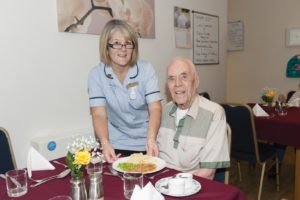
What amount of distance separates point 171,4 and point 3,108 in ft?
6.98

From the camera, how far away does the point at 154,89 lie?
75.6 inches

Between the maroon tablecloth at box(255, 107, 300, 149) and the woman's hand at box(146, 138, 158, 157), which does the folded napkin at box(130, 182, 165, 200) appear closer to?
the woman's hand at box(146, 138, 158, 157)

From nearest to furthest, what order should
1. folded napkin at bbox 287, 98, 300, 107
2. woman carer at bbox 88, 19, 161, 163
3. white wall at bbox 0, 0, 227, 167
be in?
1. woman carer at bbox 88, 19, 161, 163
2. white wall at bbox 0, 0, 227, 167
3. folded napkin at bbox 287, 98, 300, 107

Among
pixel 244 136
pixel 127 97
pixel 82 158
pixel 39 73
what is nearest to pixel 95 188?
pixel 82 158

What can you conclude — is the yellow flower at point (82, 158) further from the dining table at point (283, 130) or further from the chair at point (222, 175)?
the dining table at point (283, 130)

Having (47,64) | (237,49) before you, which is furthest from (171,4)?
(237,49)

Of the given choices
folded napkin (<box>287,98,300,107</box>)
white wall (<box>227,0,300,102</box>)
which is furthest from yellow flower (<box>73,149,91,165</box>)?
white wall (<box>227,0,300,102</box>)

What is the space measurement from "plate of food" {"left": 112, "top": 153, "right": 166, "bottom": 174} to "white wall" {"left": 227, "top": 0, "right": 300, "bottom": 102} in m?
3.67

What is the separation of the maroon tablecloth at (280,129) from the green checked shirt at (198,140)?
1167 mm

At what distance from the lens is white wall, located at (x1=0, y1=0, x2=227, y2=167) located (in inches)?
80.0

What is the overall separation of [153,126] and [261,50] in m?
3.56

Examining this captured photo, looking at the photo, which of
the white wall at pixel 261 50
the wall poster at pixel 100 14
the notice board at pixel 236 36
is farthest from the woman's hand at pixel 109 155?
the notice board at pixel 236 36

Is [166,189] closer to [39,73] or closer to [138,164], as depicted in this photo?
[138,164]

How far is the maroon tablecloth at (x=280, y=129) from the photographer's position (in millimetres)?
2473
